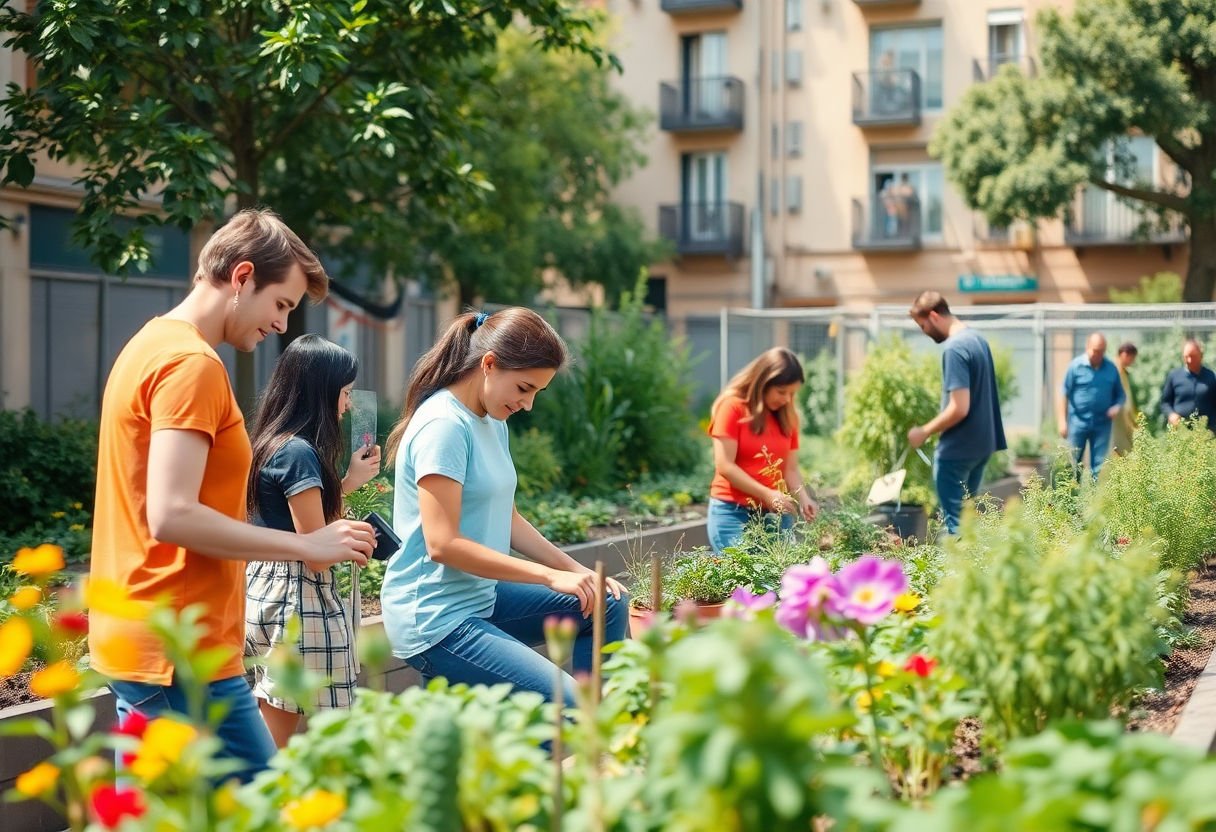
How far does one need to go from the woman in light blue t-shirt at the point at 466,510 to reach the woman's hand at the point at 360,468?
0.48m

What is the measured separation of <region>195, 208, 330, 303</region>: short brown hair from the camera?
10.6 ft

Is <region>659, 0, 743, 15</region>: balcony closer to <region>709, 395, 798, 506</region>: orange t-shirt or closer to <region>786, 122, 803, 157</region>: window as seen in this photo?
<region>786, 122, 803, 157</region>: window

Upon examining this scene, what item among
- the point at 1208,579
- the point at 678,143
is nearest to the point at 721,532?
the point at 1208,579

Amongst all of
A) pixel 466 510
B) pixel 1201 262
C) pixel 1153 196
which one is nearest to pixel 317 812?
pixel 466 510

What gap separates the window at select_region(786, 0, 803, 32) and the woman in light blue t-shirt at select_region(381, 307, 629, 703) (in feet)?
101

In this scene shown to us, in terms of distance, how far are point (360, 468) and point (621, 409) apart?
365 inches

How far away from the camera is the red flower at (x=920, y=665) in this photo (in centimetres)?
300

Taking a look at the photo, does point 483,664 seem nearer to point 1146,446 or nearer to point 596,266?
point 1146,446

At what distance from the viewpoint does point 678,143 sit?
34594mm

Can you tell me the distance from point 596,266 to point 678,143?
6.33 meters

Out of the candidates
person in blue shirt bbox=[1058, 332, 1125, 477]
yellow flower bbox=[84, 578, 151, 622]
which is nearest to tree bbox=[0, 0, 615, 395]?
person in blue shirt bbox=[1058, 332, 1125, 477]

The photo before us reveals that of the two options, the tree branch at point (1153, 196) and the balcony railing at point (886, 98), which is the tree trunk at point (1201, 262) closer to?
the tree branch at point (1153, 196)

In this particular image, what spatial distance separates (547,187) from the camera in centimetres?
2814

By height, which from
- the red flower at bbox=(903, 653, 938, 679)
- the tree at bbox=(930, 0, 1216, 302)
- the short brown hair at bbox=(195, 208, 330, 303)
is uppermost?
the tree at bbox=(930, 0, 1216, 302)
